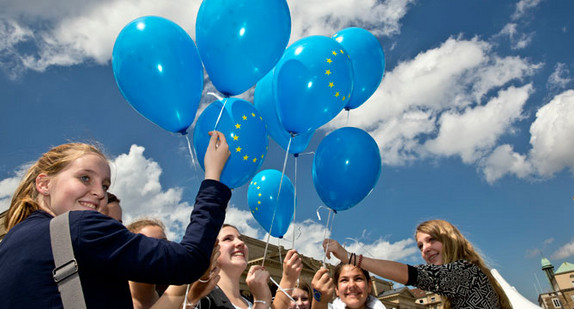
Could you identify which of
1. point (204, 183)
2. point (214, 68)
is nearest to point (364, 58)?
point (214, 68)

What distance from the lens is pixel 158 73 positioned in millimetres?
2662

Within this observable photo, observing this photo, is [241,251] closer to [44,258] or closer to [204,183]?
[204,183]

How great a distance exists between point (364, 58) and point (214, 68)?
A: 1987 mm

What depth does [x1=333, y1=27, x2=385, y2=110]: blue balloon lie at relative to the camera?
162 inches

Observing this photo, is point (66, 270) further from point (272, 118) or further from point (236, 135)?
point (272, 118)

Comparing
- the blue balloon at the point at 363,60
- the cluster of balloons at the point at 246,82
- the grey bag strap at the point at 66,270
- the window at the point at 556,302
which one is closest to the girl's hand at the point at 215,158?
the grey bag strap at the point at 66,270

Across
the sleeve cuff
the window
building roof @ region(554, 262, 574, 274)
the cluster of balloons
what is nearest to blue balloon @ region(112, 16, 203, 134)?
the cluster of balloons

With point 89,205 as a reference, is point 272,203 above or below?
above

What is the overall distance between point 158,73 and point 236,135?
0.77 m

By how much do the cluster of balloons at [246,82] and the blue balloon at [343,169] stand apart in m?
0.01

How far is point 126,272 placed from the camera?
1186 mm

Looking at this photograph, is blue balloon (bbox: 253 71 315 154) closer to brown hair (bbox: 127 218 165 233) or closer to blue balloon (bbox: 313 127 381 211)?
blue balloon (bbox: 313 127 381 211)

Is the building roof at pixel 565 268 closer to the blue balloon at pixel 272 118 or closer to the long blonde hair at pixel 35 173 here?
the blue balloon at pixel 272 118

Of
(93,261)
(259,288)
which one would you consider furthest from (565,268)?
(93,261)
